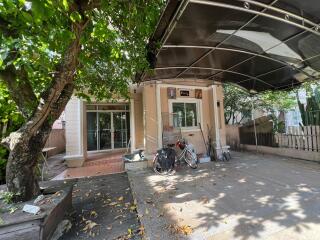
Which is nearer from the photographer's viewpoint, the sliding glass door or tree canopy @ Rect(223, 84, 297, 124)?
the sliding glass door

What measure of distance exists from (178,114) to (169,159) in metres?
1.91

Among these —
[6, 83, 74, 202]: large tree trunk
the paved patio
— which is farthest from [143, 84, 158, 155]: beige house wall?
Result: [6, 83, 74, 202]: large tree trunk

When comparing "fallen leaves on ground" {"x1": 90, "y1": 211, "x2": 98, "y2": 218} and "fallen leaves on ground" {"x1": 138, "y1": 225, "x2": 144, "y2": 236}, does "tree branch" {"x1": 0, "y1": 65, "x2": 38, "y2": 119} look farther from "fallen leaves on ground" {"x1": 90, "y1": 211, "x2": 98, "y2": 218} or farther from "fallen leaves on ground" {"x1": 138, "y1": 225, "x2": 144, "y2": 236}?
"fallen leaves on ground" {"x1": 138, "y1": 225, "x2": 144, "y2": 236}

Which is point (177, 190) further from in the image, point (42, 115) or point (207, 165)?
point (42, 115)

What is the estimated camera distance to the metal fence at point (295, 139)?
620 cm

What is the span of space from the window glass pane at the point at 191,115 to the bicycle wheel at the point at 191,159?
54.1 inches

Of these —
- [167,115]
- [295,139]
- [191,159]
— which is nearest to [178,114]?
[167,115]

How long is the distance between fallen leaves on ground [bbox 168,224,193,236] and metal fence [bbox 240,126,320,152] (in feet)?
18.3

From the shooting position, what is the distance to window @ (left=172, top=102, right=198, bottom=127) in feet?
23.5

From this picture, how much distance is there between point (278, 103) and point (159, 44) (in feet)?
34.3

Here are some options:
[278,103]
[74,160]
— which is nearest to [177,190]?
[74,160]

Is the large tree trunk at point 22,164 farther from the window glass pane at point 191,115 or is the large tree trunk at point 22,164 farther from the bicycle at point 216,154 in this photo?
the bicycle at point 216,154

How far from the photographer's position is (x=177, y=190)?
4336 mm

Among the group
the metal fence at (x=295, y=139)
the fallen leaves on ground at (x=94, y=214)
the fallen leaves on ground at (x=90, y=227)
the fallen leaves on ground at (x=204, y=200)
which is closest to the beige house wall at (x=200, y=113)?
the metal fence at (x=295, y=139)
